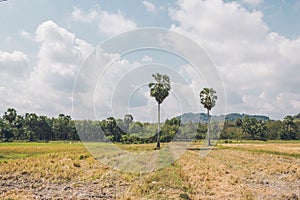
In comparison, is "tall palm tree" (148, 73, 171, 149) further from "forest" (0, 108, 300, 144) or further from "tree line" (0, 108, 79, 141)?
"tree line" (0, 108, 79, 141)

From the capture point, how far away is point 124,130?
36594mm

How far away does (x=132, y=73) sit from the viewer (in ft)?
68.7

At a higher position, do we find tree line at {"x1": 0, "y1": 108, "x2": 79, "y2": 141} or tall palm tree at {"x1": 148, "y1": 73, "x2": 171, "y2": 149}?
tall palm tree at {"x1": 148, "y1": 73, "x2": 171, "y2": 149}

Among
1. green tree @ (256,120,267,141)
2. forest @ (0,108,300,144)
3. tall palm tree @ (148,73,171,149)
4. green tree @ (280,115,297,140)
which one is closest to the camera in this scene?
forest @ (0,108,300,144)

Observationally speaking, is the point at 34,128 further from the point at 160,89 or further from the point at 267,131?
the point at 267,131

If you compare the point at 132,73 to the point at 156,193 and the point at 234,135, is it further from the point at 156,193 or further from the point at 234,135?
the point at 234,135

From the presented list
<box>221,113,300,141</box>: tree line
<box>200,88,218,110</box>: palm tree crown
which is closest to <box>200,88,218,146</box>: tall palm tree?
<box>200,88,218,110</box>: palm tree crown

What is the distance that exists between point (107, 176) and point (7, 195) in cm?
550

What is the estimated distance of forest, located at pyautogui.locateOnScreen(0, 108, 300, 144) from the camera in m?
34.4

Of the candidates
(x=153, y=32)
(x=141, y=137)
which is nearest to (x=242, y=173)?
(x=153, y=32)

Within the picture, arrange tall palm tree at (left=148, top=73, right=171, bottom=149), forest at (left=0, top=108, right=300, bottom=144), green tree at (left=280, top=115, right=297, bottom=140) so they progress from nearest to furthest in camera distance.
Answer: forest at (left=0, top=108, right=300, bottom=144) → tall palm tree at (left=148, top=73, right=171, bottom=149) → green tree at (left=280, top=115, right=297, bottom=140)

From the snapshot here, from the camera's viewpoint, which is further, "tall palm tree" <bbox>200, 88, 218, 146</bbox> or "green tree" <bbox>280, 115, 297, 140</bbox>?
"green tree" <bbox>280, 115, 297, 140</bbox>

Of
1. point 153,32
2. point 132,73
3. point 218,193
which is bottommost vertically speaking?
point 218,193

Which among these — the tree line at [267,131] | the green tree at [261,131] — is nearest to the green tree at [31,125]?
the tree line at [267,131]
